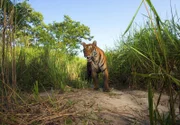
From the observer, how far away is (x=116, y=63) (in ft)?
15.4

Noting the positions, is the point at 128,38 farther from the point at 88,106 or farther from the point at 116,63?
the point at 88,106

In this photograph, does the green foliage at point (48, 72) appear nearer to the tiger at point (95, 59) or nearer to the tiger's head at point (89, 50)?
the tiger at point (95, 59)

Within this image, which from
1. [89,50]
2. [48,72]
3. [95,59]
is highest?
[89,50]

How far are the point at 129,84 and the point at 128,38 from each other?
107cm

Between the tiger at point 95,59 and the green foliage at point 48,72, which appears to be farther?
the tiger at point 95,59

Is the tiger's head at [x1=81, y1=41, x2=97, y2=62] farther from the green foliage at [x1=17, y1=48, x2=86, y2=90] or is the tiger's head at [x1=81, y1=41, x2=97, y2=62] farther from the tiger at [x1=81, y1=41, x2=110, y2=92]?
the green foliage at [x1=17, y1=48, x2=86, y2=90]

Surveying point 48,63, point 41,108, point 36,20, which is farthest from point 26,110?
point 36,20

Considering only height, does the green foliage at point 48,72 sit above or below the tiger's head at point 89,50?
below

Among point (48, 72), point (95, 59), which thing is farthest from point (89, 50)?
point (48, 72)

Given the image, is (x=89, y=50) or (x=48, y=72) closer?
(x=89, y=50)

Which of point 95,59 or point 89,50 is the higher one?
point 89,50

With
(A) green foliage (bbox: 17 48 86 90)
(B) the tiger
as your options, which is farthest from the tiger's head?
(A) green foliage (bbox: 17 48 86 90)

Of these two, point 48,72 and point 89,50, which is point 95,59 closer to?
point 89,50

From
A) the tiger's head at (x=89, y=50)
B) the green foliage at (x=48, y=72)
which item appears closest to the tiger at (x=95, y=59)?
the tiger's head at (x=89, y=50)
